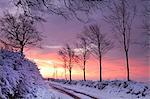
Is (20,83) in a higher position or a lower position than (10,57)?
lower

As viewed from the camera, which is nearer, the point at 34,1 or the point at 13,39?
the point at 34,1

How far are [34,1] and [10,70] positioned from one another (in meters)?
6.07

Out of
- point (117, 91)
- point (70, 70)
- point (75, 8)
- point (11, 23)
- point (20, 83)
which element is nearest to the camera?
point (75, 8)

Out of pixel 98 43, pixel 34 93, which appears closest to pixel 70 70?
pixel 98 43

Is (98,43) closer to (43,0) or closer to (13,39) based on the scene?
(13,39)

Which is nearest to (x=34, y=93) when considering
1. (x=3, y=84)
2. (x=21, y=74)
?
(x=21, y=74)

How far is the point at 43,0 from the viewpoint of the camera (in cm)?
1036

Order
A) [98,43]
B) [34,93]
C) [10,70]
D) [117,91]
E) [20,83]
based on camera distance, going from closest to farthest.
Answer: [10,70] < [20,83] < [34,93] < [117,91] < [98,43]

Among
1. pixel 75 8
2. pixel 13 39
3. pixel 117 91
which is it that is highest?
pixel 13 39

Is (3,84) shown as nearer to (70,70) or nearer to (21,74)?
(21,74)

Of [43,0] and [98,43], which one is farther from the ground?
[98,43]

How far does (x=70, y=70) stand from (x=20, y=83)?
62.2m

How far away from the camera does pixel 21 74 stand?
695 inches

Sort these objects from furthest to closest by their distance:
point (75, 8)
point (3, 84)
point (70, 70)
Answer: point (70, 70) → point (3, 84) → point (75, 8)
